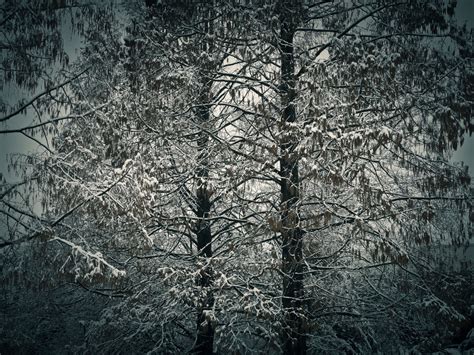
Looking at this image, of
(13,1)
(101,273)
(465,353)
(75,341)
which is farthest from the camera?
(75,341)

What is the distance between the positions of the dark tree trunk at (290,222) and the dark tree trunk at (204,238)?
1.10 meters

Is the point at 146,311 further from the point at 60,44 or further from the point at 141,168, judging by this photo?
the point at 60,44

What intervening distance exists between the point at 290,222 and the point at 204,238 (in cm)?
311

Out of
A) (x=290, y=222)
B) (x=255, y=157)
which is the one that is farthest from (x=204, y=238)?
(x=290, y=222)

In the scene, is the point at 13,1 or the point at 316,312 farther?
the point at 316,312

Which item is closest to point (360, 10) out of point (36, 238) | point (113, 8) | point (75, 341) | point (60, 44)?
point (113, 8)

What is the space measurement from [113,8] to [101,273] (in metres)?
4.23

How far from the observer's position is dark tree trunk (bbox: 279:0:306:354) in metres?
5.59

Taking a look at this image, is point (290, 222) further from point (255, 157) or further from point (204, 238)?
point (204, 238)

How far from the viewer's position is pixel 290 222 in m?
5.45

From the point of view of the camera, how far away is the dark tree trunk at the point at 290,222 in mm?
5590

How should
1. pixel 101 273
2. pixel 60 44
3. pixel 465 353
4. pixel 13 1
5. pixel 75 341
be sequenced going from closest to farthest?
1. pixel 101 273
2. pixel 13 1
3. pixel 60 44
4. pixel 465 353
5. pixel 75 341

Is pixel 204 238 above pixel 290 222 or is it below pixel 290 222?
above

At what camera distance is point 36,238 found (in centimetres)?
528
